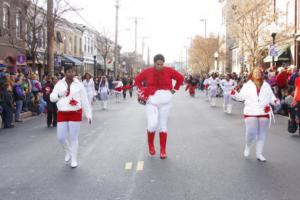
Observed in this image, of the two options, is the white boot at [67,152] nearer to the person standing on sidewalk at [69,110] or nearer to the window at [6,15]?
the person standing on sidewalk at [69,110]

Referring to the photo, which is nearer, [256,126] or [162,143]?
[256,126]

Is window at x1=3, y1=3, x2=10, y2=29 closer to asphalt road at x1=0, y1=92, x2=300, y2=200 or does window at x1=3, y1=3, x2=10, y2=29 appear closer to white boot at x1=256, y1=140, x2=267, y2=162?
asphalt road at x1=0, y1=92, x2=300, y2=200

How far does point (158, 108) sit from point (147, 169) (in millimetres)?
1528

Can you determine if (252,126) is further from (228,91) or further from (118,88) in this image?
(228,91)

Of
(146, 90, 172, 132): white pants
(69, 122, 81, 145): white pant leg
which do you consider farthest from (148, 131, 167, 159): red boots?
(69, 122, 81, 145): white pant leg

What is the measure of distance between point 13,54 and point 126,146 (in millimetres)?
22476

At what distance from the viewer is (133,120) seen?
53.9ft

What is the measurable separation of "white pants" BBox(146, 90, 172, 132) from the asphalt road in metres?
0.66

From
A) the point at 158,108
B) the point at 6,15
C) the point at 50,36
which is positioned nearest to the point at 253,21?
the point at 50,36

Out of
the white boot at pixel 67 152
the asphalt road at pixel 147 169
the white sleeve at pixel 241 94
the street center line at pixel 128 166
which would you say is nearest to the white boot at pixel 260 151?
the asphalt road at pixel 147 169

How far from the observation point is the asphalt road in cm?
628

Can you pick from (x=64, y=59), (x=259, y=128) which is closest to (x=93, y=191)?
(x=259, y=128)

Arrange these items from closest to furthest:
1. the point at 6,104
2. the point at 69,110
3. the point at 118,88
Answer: the point at 69,110
the point at 118,88
the point at 6,104

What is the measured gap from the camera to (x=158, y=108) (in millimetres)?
8906
